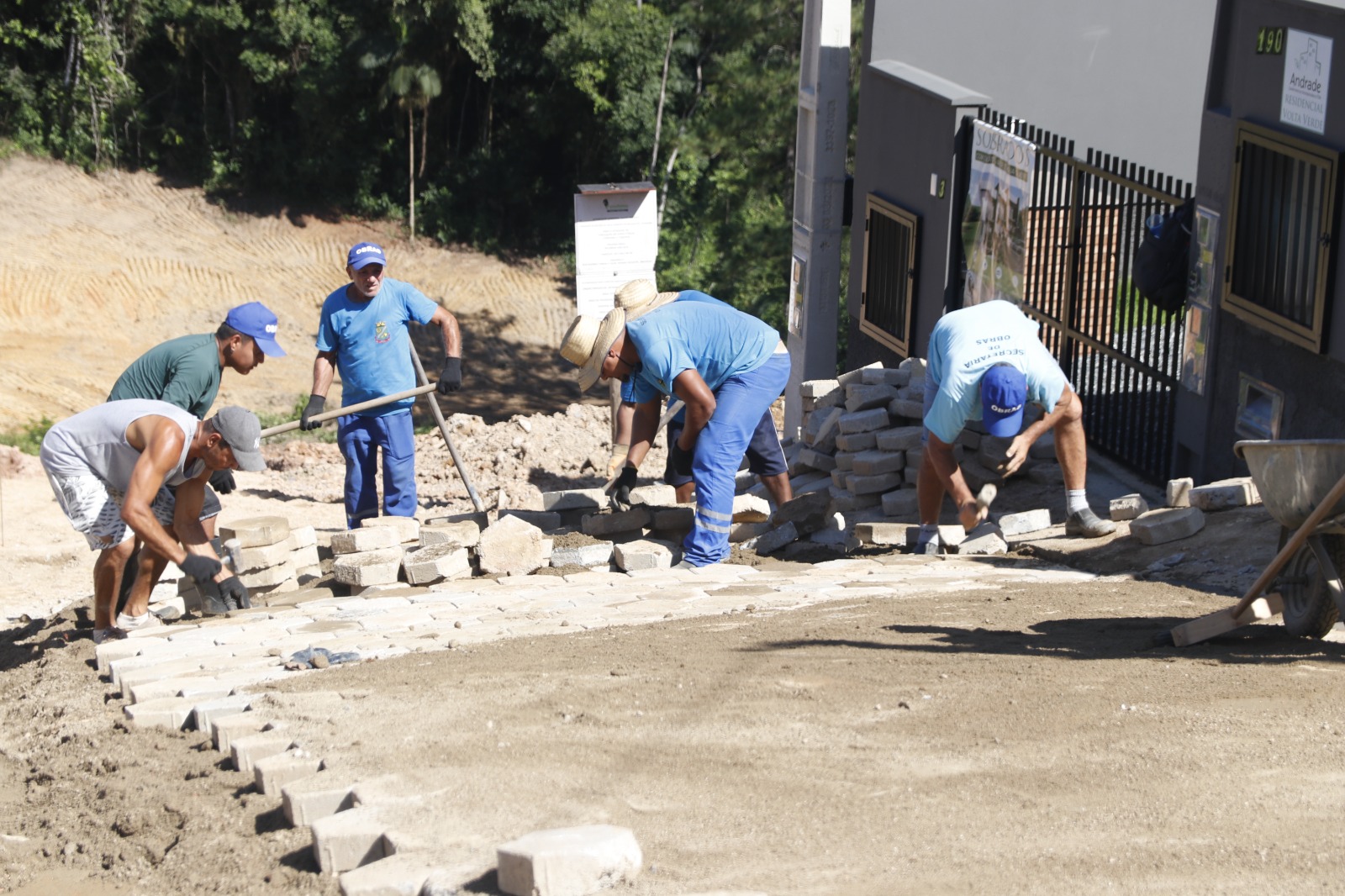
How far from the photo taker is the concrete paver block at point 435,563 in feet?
22.1

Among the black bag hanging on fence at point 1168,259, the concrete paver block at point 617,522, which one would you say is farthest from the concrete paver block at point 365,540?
the black bag hanging on fence at point 1168,259

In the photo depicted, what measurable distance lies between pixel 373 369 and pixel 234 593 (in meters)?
1.82

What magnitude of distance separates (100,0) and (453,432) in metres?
14.6

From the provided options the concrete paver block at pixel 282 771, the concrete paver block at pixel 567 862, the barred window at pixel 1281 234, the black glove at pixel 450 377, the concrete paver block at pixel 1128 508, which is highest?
the barred window at pixel 1281 234

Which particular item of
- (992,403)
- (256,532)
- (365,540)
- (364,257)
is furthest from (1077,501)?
(256,532)

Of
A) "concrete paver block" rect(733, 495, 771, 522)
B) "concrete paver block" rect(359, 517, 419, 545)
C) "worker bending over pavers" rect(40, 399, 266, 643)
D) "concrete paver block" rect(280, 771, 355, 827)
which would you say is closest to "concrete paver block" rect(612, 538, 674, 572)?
"concrete paver block" rect(733, 495, 771, 522)

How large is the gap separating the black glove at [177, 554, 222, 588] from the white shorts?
0.27 meters

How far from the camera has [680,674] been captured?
4.67 m

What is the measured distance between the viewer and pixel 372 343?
7816 millimetres

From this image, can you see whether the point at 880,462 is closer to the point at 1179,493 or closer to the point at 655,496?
the point at 655,496

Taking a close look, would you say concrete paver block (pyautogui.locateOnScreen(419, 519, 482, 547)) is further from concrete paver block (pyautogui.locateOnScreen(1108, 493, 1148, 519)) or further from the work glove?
concrete paver block (pyautogui.locateOnScreen(1108, 493, 1148, 519))

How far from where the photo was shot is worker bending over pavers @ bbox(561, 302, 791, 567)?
6.62m

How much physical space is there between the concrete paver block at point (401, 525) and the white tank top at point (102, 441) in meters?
1.46

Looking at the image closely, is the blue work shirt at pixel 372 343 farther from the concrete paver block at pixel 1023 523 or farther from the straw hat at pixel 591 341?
the concrete paver block at pixel 1023 523
